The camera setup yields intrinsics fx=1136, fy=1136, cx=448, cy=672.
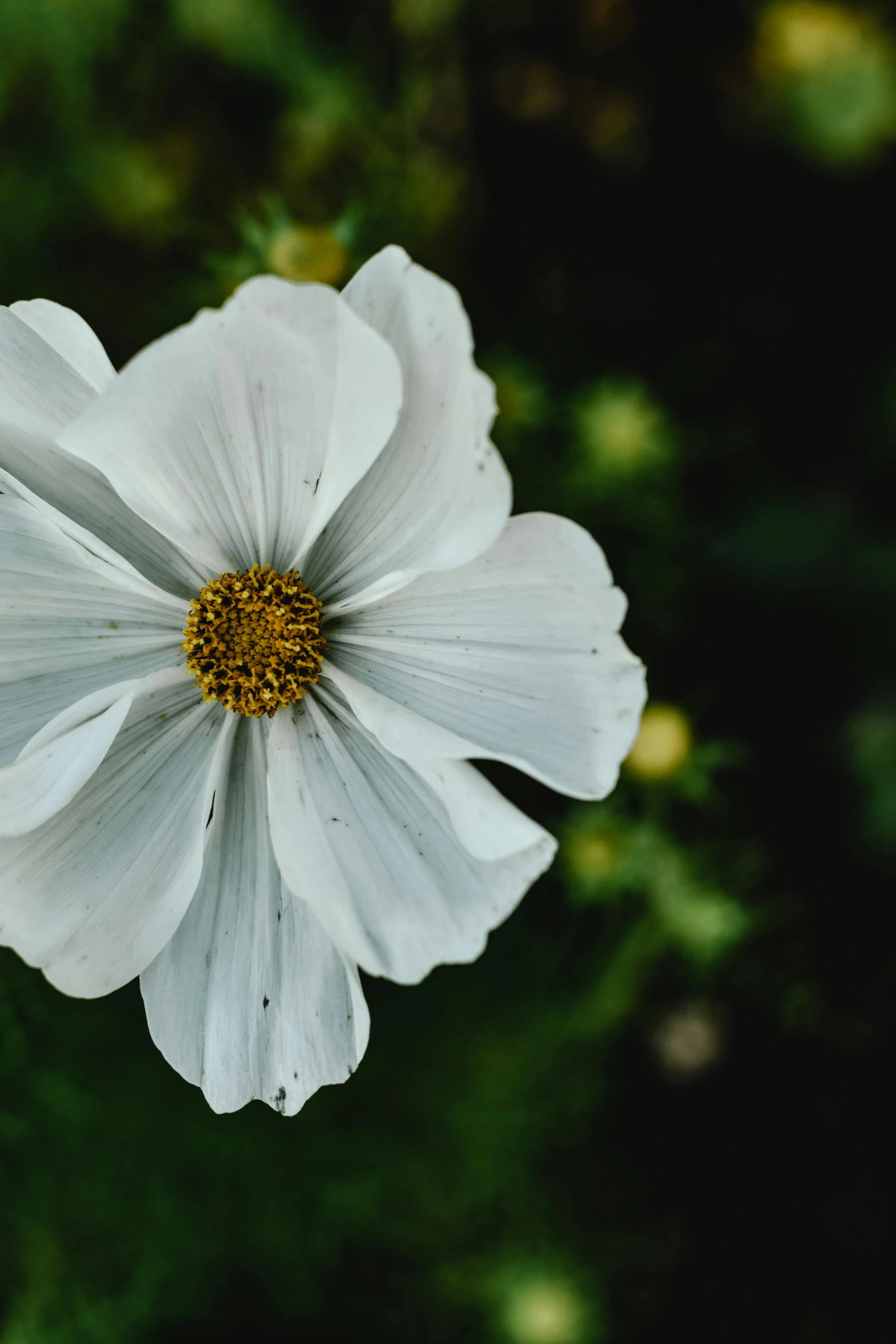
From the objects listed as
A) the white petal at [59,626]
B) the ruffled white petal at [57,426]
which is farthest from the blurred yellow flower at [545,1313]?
the ruffled white petal at [57,426]

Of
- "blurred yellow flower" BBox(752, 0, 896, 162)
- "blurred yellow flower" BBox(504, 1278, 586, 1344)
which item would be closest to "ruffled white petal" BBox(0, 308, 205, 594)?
"blurred yellow flower" BBox(504, 1278, 586, 1344)

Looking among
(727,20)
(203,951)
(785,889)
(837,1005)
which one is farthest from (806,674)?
(203,951)

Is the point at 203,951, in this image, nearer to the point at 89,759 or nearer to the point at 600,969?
the point at 89,759

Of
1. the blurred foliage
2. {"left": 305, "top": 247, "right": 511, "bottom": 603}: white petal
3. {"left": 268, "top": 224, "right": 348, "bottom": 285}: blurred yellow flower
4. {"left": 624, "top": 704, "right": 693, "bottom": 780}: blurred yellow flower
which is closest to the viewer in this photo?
{"left": 305, "top": 247, "right": 511, "bottom": 603}: white petal

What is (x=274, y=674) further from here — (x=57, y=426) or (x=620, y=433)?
(x=620, y=433)

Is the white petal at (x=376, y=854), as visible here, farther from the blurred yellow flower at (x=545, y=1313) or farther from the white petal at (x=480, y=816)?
the blurred yellow flower at (x=545, y=1313)

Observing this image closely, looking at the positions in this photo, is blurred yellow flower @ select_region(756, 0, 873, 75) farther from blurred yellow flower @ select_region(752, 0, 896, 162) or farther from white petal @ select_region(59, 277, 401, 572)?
white petal @ select_region(59, 277, 401, 572)
